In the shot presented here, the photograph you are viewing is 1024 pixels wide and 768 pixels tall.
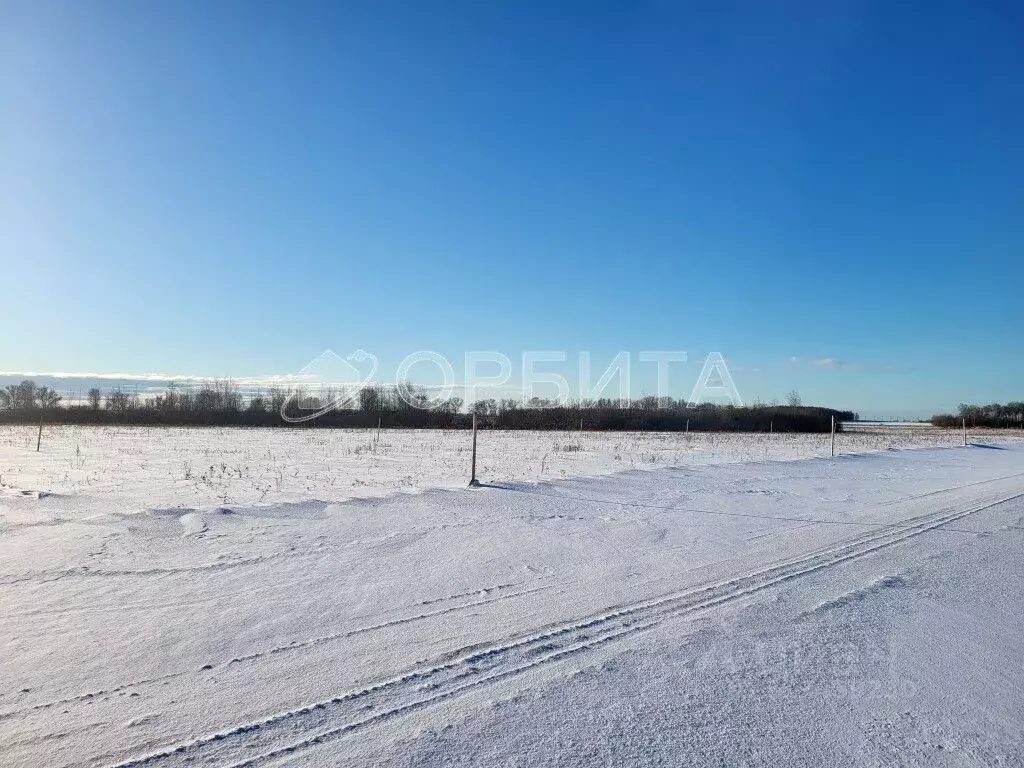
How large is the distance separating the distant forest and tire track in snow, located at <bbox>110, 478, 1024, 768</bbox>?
40.8 metres

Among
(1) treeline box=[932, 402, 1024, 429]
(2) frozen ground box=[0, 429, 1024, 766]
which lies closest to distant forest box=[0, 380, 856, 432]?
(1) treeline box=[932, 402, 1024, 429]

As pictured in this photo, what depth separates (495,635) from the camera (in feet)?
12.7

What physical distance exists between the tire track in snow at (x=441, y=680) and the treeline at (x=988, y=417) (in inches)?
3600

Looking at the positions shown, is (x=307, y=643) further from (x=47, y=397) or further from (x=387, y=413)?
(x=47, y=397)

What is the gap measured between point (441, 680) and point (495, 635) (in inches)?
27.4

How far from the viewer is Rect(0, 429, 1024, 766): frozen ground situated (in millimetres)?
2678

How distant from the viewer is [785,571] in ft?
18.2

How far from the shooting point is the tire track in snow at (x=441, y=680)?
2.56 meters

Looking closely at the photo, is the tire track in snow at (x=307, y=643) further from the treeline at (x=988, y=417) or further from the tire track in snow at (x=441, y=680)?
the treeline at (x=988, y=417)

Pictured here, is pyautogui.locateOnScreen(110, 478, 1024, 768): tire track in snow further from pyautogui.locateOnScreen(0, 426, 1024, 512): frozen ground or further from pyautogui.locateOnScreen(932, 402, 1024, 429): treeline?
pyautogui.locateOnScreen(932, 402, 1024, 429): treeline

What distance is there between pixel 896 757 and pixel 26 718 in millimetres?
3968

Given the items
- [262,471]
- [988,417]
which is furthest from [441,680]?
[988,417]

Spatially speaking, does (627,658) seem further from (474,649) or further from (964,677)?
(964,677)

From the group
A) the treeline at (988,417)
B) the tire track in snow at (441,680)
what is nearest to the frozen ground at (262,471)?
the tire track in snow at (441,680)
